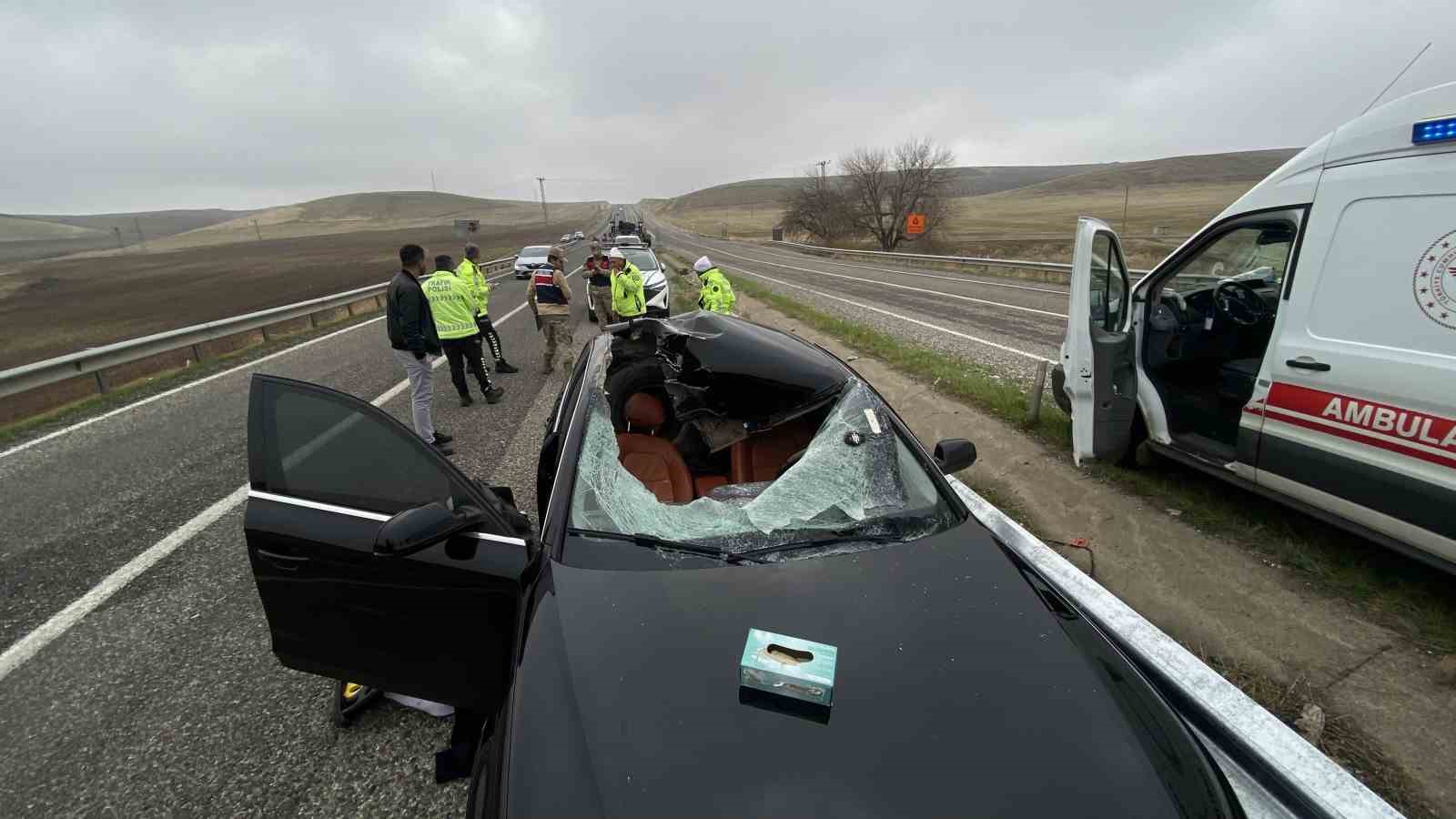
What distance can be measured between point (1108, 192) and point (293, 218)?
148875mm

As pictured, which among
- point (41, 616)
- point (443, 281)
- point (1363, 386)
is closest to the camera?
point (1363, 386)

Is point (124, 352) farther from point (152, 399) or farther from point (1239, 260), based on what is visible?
point (1239, 260)

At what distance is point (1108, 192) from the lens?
85.6 meters

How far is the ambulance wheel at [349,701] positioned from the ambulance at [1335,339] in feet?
Result: 15.1

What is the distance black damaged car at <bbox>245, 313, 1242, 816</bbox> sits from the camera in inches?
54.6

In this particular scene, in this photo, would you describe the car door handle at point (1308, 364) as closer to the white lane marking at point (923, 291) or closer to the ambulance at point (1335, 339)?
the ambulance at point (1335, 339)

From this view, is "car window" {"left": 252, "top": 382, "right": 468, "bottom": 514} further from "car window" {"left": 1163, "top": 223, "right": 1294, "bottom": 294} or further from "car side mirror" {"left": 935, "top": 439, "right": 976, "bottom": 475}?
"car window" {"left": 1163, "top": 223, "right": 1294, "bottom": 294}

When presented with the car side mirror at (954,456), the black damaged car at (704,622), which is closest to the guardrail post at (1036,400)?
the black damaged car at (704,622)

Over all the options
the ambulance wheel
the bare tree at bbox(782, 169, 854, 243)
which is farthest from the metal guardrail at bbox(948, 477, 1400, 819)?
the bare tree at bbox(782, 169, 854, 243)

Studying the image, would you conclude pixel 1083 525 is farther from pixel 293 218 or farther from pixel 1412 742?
pixel 293 218

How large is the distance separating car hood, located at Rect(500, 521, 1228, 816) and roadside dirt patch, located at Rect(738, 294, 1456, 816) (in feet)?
5.02

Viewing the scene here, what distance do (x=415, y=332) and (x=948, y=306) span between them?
38.7 ft

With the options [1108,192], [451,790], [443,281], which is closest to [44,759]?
[451,790]

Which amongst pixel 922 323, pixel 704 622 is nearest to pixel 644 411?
pixel 704 622
